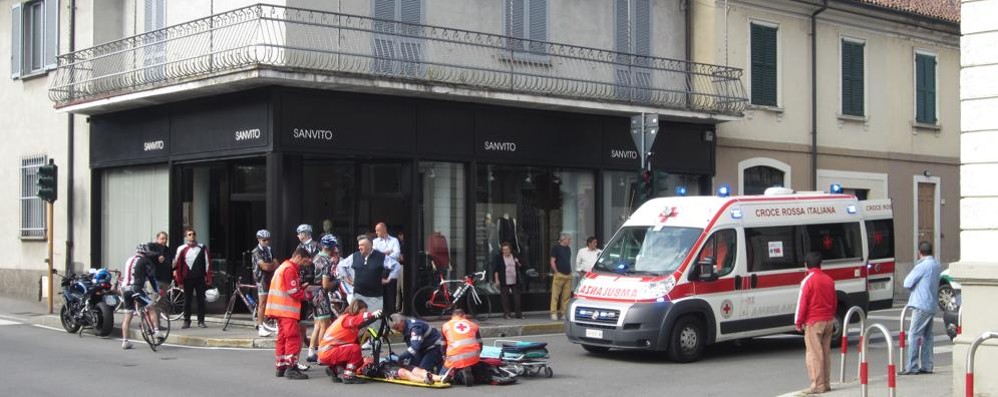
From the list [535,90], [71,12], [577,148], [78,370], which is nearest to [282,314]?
[78,370]

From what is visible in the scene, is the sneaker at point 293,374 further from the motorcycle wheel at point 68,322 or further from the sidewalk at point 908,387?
the motorcycle wheel at point 68,322

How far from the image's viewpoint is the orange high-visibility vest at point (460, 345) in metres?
12.8

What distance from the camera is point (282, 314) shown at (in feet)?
44.0

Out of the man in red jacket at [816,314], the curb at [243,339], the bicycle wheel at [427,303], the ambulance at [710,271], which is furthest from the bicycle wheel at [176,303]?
the man in red jacket at [816,314]

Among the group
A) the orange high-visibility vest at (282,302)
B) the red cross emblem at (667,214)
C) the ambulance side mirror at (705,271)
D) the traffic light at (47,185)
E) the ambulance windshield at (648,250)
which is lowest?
the orange high-visibility vest at (282,302)

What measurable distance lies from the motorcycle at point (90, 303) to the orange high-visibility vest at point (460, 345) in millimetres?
7530

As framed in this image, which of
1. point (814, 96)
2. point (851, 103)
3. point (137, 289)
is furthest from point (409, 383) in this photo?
point (851, 103)

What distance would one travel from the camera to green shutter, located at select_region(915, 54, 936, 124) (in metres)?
29.4

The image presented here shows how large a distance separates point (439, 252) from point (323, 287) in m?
5.43

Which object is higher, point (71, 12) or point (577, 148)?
point (71, 12)

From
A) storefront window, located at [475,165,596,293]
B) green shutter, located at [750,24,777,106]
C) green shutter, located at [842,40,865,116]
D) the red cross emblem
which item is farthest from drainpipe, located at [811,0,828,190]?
the red cross emblem

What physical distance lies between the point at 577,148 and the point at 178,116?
7.91 meters

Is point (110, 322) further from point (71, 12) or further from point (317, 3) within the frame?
point (71, 12)

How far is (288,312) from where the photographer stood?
13438 mm
